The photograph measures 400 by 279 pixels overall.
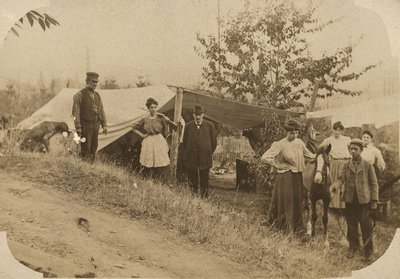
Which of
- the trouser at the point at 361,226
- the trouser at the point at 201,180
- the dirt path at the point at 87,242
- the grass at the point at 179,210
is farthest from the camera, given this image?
the trouser at the point at 361,226

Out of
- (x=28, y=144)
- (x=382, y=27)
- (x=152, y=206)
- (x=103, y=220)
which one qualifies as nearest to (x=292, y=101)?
(x=382, y=27)

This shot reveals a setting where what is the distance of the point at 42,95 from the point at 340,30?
2424mm

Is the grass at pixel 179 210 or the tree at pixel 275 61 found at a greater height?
the tree at pixel 275 61

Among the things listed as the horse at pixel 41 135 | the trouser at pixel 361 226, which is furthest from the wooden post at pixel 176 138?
the trouser at pixel 361 226

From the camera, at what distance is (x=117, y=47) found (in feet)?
13.6

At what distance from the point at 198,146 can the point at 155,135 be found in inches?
13.8

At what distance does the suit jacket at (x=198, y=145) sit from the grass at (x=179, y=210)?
9.2 inches

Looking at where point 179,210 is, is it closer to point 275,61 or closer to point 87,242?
point 87,242

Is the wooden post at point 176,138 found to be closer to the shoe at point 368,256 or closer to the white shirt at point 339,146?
the white shirt at point 339,146

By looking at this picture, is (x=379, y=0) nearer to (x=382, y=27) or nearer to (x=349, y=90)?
(x=382, y=27)

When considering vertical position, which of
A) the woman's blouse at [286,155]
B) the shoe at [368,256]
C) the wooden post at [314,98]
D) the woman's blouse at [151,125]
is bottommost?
the shoe at [368,256]

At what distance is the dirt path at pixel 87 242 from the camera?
12.5 ft

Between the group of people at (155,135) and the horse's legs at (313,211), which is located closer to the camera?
the group of people at (155,135)

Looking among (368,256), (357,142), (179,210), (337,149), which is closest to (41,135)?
(179,210)
